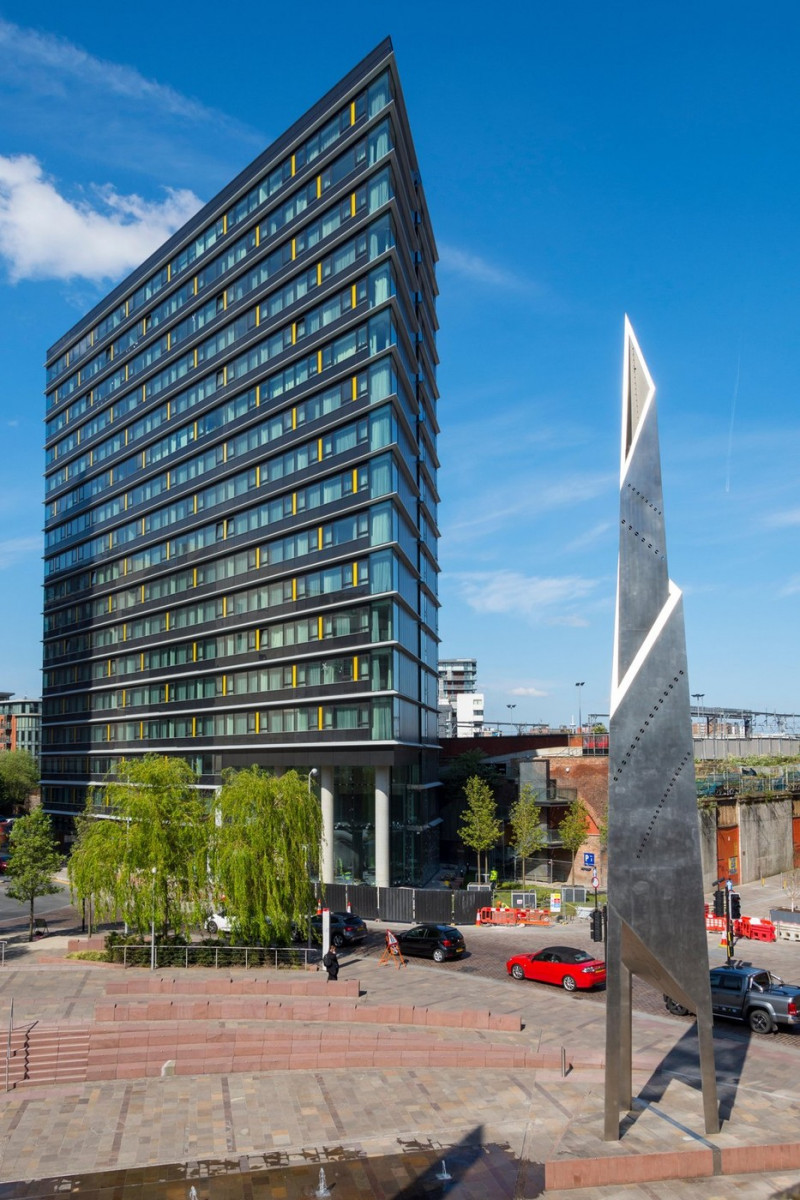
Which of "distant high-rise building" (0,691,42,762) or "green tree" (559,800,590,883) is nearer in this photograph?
"green tree" (559,800,590,883)

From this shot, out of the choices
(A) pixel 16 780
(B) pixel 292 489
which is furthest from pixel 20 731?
(B) pixel 292 489

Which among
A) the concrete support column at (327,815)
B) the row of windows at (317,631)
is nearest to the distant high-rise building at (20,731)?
the row of windows at (317,631)

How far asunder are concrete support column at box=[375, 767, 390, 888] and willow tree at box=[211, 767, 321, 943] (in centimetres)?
1584

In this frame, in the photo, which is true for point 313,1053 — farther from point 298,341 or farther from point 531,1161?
point 298,341

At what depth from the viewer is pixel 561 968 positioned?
29.3m

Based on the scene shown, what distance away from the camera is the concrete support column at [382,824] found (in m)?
48.6

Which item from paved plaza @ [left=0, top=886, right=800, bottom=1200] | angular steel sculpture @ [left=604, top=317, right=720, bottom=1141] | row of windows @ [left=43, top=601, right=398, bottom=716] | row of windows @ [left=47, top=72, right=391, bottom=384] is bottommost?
paved plaza @ [left=0, top=886, right=800, bottom=1200]

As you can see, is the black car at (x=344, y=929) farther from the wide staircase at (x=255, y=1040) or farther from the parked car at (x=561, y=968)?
the wide staircase at (x=255, y=1040)

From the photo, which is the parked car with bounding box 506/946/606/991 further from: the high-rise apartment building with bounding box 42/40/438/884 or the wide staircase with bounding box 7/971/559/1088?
the high-rise apartment building with bounding box 42/40/438/884

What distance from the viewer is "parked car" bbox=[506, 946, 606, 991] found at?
94.2ft

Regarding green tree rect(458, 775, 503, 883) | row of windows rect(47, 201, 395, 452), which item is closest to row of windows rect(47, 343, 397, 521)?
row of windows rect(47, 201, 395, 452)

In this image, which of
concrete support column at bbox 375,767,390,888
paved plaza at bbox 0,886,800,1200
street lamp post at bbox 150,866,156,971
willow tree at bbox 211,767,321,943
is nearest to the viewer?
paved plaza at bbox 0,886,800,1200

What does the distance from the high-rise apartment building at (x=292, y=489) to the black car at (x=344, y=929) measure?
12677 millimetres

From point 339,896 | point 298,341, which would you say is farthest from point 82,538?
point 339,896
